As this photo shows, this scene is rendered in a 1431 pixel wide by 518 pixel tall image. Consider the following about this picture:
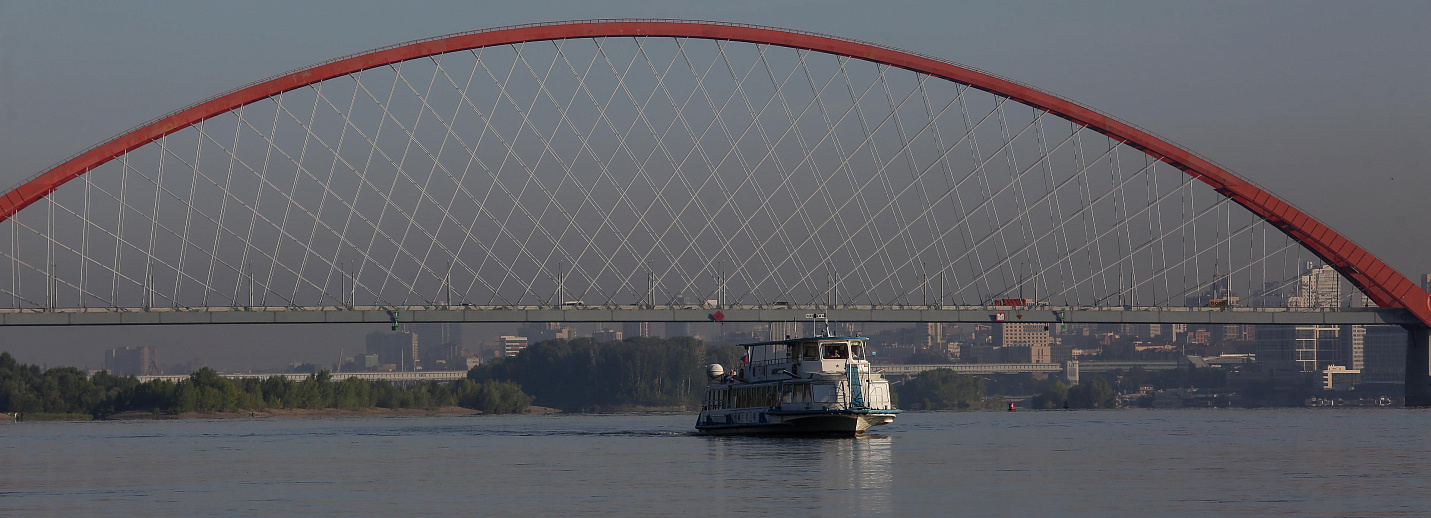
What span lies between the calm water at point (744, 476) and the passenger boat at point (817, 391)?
3.96 ft

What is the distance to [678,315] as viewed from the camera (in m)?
103

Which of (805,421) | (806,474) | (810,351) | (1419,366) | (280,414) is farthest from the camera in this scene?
(280,414)

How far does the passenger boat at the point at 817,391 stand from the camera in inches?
2862

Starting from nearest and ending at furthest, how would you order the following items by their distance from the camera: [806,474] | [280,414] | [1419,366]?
[806,474]
[1419,366]
[280,414]

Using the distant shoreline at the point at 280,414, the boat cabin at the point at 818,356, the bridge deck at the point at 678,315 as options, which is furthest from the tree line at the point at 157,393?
the boat cabin at the point at 818,356

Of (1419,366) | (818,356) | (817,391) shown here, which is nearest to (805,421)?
(817,391)

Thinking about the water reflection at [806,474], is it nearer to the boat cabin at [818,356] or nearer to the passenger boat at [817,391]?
the passenger boat at [817,391]

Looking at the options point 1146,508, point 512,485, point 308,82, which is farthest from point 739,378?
point 1146,508

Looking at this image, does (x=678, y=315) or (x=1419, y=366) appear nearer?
(x=678, y=315)

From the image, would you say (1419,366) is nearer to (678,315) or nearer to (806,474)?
(678,315)

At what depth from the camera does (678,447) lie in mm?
69250

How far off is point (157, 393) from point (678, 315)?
70800mm

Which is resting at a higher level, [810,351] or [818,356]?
[810,351]

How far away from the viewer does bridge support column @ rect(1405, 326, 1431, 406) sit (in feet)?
398
